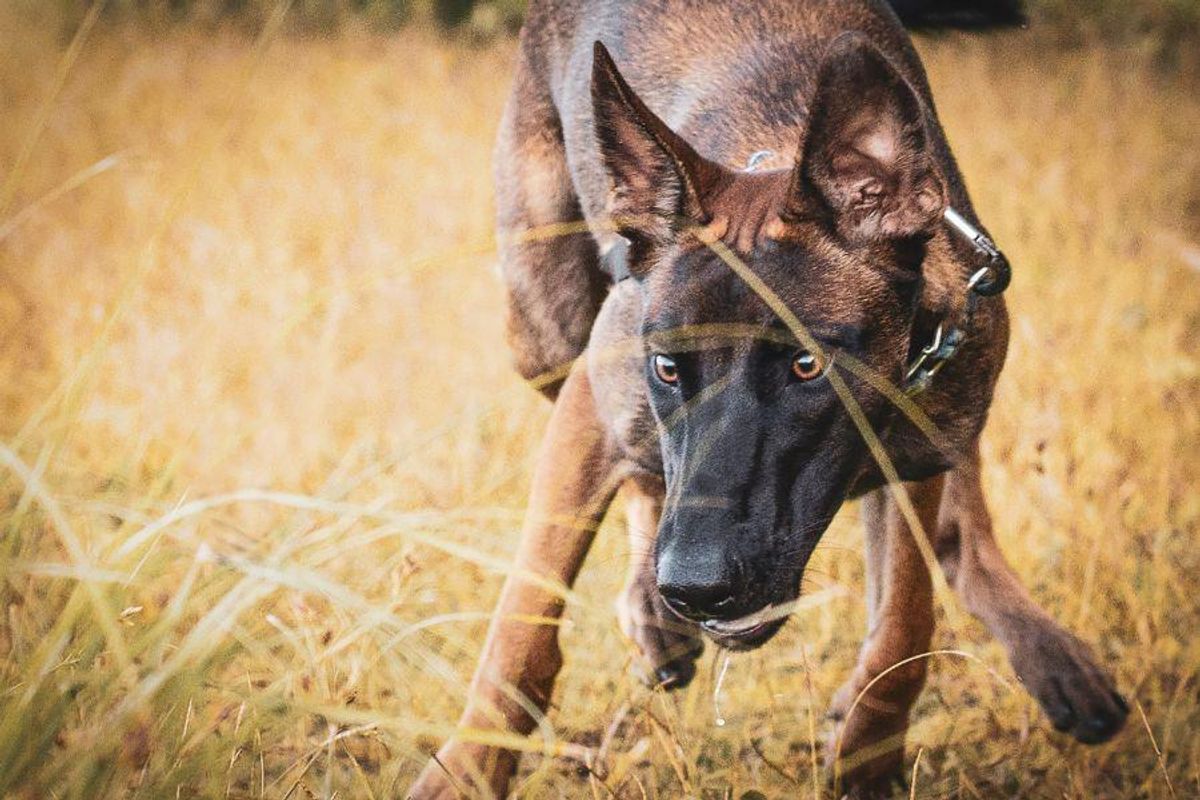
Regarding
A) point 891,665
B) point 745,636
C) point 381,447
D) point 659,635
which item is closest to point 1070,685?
point 891,665

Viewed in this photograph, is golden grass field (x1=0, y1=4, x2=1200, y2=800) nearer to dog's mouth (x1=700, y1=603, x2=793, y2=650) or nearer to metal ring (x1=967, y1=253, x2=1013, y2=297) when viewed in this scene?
dog's mouth (x1=700, y1=603, x2=793, y2=650)

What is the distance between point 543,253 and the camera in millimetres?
3773

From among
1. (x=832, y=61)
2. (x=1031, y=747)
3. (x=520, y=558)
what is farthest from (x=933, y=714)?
(x=832, y=61)

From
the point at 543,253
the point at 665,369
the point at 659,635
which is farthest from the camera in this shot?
the point at 543,253

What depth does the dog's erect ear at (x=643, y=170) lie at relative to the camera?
254 centimetres

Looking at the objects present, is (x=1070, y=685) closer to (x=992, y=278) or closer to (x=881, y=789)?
(x=881, y=789)

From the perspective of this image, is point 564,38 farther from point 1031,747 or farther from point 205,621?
point 205,621

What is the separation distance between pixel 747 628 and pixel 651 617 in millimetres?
1164

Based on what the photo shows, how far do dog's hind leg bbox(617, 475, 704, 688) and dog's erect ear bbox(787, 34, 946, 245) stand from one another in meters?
0.99

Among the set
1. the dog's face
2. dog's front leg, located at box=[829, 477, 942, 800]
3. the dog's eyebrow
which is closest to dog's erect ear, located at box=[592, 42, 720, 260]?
the dog's face

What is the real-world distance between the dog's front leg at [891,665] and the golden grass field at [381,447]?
111 mm

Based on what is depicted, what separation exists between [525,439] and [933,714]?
1.90 meters

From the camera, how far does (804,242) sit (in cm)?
256

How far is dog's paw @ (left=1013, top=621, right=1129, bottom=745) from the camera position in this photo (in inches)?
127
